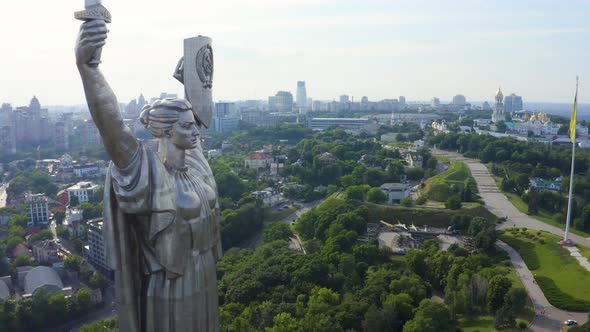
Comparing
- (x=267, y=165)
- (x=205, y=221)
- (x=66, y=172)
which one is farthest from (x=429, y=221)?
(x=66, y=172)

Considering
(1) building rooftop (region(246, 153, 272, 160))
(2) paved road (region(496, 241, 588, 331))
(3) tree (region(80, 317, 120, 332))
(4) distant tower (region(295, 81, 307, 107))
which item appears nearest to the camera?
(3) tree (region(80, 317, 120, 332))

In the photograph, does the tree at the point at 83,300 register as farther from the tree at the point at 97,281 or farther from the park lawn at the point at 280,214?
the park lawn at the point at 280,214

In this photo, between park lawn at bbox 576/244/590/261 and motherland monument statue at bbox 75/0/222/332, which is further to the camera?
park lawn at bbox 576/244/590/261

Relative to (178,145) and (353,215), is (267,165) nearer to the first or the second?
(353,215)

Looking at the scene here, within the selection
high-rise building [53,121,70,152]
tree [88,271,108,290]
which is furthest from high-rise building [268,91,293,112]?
tree [88,271,108,290]

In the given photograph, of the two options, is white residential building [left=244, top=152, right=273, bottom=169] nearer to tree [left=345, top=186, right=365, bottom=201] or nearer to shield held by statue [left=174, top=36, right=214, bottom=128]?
tree [left=345, top=186, right=365, bottom=201]

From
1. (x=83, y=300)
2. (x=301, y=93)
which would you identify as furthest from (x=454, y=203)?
(x=301, y=93)

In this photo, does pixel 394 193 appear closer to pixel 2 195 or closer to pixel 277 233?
pixel 277 233
